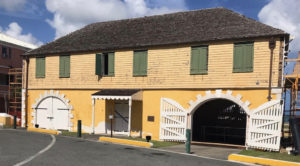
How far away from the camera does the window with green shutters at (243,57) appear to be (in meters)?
13.5

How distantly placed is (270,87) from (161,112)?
241 inches

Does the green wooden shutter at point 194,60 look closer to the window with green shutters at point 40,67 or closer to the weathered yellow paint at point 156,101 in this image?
the weathered yellow paint at point 156,101

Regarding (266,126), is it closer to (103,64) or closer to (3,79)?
(103,64)

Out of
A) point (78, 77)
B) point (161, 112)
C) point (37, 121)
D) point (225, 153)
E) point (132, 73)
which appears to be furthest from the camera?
point (37, 121)

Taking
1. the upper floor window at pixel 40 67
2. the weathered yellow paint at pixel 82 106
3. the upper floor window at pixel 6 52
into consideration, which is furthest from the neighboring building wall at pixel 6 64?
the weathered yellow paint at pixel 82 106

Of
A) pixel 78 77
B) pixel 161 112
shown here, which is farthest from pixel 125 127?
pixel 78 77

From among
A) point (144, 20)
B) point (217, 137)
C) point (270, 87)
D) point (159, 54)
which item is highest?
point (144, 20)

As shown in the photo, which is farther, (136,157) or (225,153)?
(225,153)

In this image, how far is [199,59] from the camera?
14.8 m

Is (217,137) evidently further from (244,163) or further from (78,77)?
(78,77)

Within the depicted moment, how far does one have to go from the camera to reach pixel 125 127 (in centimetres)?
1742

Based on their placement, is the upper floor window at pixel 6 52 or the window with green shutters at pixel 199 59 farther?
the upper floor window at pixel 6 52

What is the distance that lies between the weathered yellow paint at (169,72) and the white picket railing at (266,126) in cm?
143

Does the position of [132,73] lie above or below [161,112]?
above
